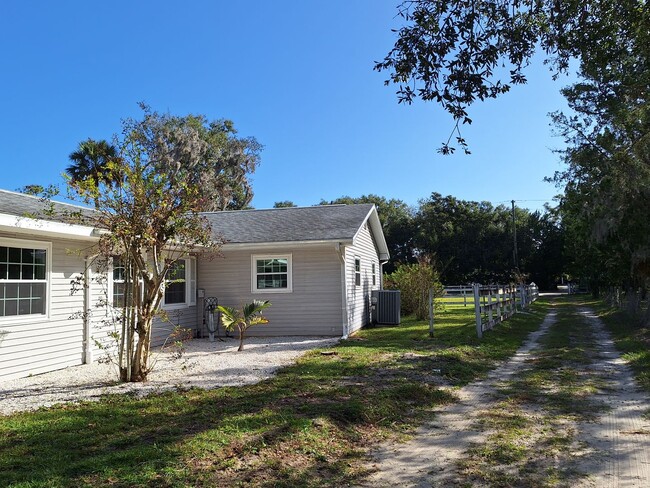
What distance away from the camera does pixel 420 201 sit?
196ft

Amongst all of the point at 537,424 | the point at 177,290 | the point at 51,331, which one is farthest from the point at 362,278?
the point at 537,424

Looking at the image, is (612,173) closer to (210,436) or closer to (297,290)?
(297,290)

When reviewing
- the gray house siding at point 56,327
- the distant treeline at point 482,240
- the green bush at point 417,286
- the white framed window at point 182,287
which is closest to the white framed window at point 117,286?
the gray house siding at point 56,327

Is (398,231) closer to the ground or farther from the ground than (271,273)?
farther from the ground

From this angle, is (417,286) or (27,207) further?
(417,286)

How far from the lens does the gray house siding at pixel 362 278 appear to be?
14.7 m

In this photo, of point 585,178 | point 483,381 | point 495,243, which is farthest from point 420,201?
point 483,381

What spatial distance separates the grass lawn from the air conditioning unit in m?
8.39

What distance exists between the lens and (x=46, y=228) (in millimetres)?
8055

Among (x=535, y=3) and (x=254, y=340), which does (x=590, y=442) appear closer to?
(x=535, y=3)

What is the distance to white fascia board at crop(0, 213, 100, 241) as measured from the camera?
7.43 m

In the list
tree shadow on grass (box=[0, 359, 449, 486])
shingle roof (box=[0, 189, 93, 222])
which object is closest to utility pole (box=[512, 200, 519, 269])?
tree shadow on grass (box=[0, 359, 449, 486])

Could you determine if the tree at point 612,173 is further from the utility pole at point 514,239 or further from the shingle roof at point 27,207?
the utility pole at point 514,239

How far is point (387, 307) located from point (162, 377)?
10237 mm
